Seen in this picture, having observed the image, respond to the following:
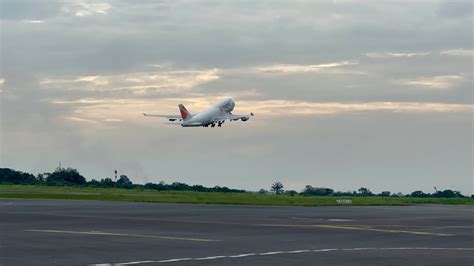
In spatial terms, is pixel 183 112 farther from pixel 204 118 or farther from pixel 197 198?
pixel 197 198

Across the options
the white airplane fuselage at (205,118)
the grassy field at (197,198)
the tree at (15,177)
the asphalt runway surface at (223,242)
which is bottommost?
the asphalt runway surface at (223,242)

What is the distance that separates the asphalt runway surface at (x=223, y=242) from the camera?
2686 centimetres

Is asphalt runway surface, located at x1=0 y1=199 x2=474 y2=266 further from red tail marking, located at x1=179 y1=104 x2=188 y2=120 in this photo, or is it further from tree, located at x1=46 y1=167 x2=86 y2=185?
tree, located at x1=46 y1=167 x2=86 y2=185

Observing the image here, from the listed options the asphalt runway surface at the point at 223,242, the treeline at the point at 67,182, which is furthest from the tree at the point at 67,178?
the asphalt runway surface at the point at 223,242

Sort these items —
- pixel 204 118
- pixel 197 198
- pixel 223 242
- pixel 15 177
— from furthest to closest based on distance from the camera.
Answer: pixel 15 177, pixel 204 118, pixel 197 198, pixel 223 242

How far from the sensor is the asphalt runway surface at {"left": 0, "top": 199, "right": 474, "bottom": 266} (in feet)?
88.1

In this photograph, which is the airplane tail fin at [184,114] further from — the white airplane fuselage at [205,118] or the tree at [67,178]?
the tree at [67,178]

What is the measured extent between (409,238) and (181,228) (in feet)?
35.4

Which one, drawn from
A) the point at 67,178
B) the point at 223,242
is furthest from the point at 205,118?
the point at 223,242

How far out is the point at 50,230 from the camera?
3875cm

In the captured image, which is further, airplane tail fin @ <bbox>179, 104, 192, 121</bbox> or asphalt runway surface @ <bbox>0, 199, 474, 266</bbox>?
airplane tail fin @ <bbox>179, 104, 192, 121</bbox>

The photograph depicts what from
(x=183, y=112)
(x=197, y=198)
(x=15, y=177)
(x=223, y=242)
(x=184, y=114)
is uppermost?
(x=183, y=112)

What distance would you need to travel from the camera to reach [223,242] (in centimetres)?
3366

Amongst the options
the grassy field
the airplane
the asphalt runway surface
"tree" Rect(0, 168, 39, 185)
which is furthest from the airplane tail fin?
the asphalt runway surface
